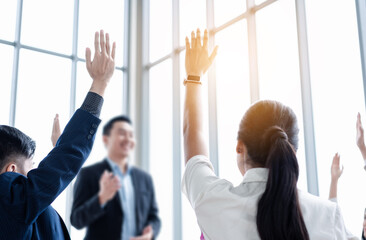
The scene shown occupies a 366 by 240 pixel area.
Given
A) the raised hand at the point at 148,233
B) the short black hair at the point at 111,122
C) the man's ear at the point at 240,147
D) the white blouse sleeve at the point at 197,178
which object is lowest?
the raised hand at the point at 148,233

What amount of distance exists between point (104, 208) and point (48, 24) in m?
2.38

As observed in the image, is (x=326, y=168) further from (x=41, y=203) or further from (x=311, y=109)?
(x=41, y=203)

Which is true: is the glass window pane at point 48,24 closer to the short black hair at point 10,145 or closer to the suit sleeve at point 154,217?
the suit sleeve at point 154,217

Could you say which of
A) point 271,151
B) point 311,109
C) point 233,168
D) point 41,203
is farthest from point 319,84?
point 41,203

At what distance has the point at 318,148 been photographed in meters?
3.01

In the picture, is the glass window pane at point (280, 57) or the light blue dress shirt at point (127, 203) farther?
the light blue dress shirt at point (127, 203)

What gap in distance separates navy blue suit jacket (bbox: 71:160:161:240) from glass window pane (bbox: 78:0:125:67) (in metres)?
1.61

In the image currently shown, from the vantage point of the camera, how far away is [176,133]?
482 centimetres

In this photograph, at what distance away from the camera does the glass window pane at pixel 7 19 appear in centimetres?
455

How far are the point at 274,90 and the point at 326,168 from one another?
35.0 inches

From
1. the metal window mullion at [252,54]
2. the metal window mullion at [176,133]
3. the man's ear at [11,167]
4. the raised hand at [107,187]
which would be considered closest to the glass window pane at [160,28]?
the metal window mullion at [176,133]

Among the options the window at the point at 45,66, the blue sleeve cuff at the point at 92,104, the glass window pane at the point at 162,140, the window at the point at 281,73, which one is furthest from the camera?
the glass window pane at the point at 162,140

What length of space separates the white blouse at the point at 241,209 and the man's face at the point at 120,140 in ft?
13.9

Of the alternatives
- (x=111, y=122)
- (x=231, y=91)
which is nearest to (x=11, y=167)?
(x=231, y=91)
